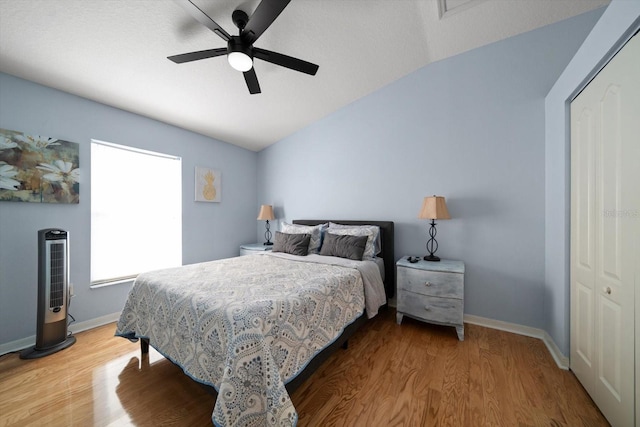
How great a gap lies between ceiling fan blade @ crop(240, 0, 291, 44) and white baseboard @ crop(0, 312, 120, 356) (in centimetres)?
325

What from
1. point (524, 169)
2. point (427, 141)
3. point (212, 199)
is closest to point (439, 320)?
point (524, 169)

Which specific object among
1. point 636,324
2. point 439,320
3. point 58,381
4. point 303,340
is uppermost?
point 636,324

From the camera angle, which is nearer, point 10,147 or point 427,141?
point 10,147

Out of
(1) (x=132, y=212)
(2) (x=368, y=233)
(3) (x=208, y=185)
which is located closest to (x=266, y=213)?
(3) (x=208, y=185)

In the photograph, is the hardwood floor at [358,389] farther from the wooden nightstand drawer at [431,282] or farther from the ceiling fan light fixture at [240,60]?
the ceiling fan light fixture at [240,60]

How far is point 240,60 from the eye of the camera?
1654mm

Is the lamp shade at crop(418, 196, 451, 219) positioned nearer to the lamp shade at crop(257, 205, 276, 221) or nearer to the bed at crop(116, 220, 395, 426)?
the bed at crop(116, 220, 395, 426)

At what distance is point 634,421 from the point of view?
1114 mm

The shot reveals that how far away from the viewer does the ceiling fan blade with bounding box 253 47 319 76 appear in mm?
1713

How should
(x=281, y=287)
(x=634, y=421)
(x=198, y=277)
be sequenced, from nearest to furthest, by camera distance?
(x=634, y=421), (x=281, y=287), (x=198, y=277)

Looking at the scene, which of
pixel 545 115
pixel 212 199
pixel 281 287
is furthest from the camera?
pixel 212 199

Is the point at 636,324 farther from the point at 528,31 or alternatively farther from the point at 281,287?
the point at 528,31

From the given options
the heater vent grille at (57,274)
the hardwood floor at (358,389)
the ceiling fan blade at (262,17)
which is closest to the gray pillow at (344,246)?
the hardwood floor at (358,389)

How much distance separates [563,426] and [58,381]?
3.34 metres
